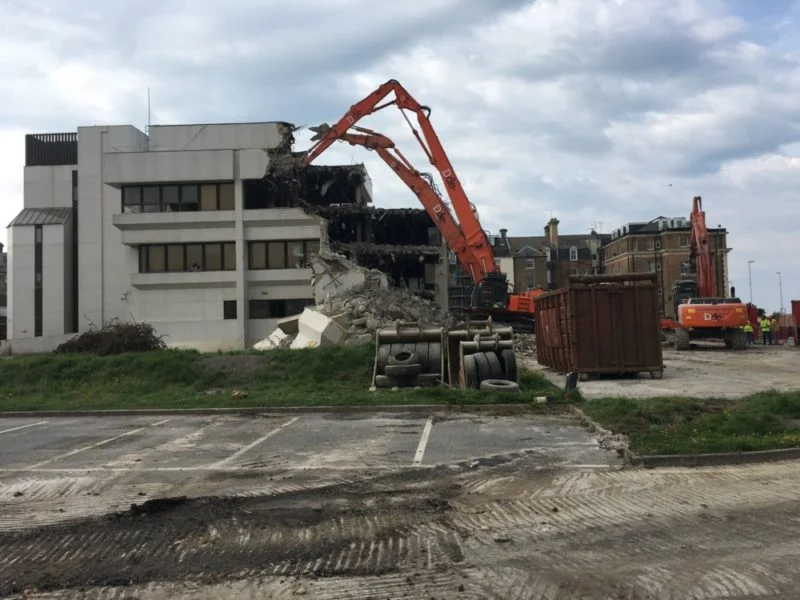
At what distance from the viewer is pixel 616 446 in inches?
370

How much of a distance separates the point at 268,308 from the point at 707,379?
28144 millimetres

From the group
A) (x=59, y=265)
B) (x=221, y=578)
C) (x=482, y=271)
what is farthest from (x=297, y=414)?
(x=59, y=265)

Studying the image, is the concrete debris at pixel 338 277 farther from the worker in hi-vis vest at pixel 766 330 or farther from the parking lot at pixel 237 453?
the worker in hi-vis vest at pixel 766 330

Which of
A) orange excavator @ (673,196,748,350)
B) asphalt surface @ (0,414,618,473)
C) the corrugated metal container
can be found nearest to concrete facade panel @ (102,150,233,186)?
orange excavator @ (673,196,748,350)

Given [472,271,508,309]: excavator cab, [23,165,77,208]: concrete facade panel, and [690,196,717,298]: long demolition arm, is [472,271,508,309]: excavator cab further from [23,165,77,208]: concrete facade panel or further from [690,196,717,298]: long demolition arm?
[23,165,77,208]: concrete facade panel

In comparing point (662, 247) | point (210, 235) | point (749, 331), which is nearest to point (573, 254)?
point (662, 247)

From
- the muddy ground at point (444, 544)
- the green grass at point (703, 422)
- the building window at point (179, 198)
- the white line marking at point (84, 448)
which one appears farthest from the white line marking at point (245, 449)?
the building window at point (179, 198)

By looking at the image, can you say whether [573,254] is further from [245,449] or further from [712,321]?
[245,449]

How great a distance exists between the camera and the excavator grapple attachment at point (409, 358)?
57.5 feet

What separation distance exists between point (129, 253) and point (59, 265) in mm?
10879

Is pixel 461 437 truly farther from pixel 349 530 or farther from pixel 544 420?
pixel 349 530

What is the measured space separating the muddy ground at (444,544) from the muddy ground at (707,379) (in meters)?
8.02

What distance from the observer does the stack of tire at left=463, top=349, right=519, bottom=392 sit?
16.6 m

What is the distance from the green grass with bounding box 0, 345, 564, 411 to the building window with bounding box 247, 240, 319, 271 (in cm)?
1873
